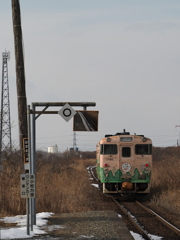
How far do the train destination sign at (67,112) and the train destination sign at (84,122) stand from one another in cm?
19

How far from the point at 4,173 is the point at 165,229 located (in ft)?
27.4

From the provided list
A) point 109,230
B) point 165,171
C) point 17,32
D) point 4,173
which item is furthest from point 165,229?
point 165,171

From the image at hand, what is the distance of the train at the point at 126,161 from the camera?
21.6m

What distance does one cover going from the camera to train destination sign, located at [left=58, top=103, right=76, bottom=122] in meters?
11.6

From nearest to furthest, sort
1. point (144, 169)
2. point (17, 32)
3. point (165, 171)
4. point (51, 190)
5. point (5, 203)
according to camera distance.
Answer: point (17, 32) → point (5, 203) → point (51, 190) → point (144, 169) → point (165, 171)

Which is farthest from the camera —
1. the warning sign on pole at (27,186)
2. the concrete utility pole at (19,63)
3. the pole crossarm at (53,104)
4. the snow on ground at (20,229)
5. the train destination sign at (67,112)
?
the concrete utility pole at (19,63)

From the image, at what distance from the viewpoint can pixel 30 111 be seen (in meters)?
11.6

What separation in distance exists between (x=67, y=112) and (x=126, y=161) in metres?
10.4

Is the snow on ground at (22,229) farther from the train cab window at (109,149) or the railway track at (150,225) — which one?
the train cab window at (109,149)

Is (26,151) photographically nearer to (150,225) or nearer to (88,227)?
(88,227)

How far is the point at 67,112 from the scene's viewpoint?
38.3ft

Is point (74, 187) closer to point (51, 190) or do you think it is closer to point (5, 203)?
point (51, 190)

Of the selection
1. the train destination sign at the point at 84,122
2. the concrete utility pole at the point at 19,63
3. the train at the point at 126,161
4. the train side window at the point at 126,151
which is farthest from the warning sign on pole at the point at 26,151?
the train side window at the point at 126,151

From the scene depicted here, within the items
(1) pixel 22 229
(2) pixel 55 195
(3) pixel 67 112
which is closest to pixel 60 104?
(3) pixel 67 112
